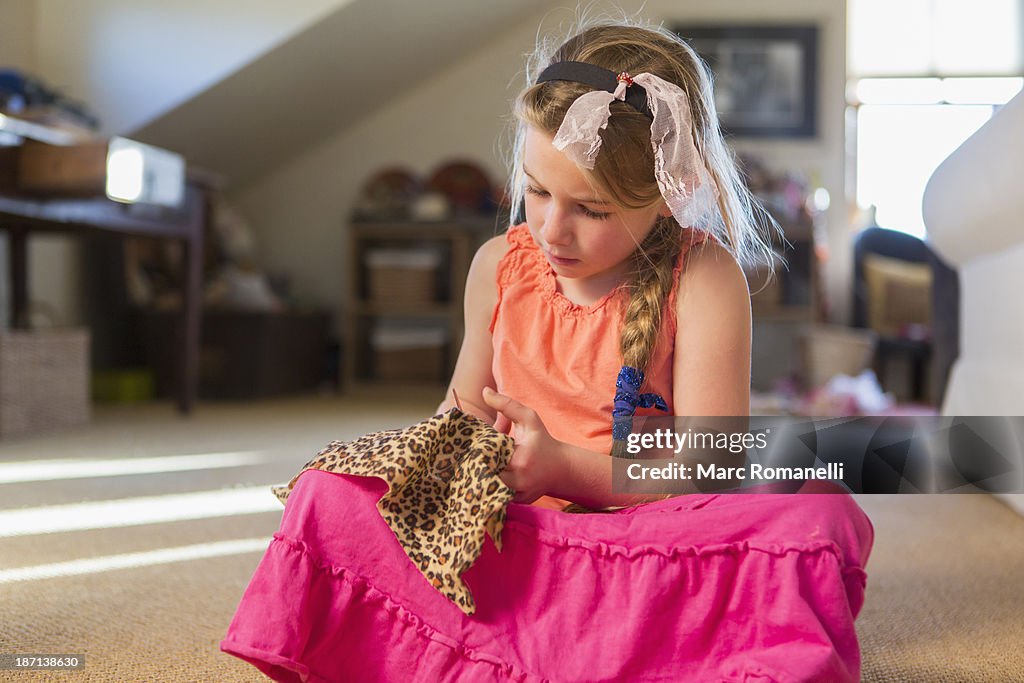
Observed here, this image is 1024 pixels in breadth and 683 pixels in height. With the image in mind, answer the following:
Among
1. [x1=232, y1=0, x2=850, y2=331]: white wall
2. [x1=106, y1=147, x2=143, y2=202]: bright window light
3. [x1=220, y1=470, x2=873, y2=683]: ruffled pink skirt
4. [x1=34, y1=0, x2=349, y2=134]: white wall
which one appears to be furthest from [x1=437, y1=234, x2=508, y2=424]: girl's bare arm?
[x1=232, y1=0, x2=850, y2=331]: white wall

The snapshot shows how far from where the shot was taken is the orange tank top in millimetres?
876

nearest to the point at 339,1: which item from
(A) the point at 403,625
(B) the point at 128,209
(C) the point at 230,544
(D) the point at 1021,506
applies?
(B) the point at 128,209

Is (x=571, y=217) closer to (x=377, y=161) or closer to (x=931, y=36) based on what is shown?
(x=377, y=161)

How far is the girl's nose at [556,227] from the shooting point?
2.68ft

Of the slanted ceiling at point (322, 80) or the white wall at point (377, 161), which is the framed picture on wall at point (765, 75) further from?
the slanted ceiling at point (322, 80)

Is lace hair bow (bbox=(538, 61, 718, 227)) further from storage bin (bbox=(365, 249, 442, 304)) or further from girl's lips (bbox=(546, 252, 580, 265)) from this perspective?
storage bin (bbox=(365, 249, 442, 304))

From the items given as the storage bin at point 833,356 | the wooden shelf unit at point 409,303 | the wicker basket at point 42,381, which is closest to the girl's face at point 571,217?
the wicker basket at point 42,381

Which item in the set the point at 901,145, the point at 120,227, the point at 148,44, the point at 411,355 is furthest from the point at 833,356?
the point at 148,44

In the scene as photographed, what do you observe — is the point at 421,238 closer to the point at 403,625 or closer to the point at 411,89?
the point at 411,89

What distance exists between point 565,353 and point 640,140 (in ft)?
0.67

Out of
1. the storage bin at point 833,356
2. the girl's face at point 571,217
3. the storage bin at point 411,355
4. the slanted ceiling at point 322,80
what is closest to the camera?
the girl's face at point 571,217

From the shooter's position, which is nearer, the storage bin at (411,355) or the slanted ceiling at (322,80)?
the slanted ceiling at (322,80)

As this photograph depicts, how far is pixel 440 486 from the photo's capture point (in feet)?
2.45

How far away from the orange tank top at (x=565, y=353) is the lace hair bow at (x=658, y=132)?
0.28 feet
